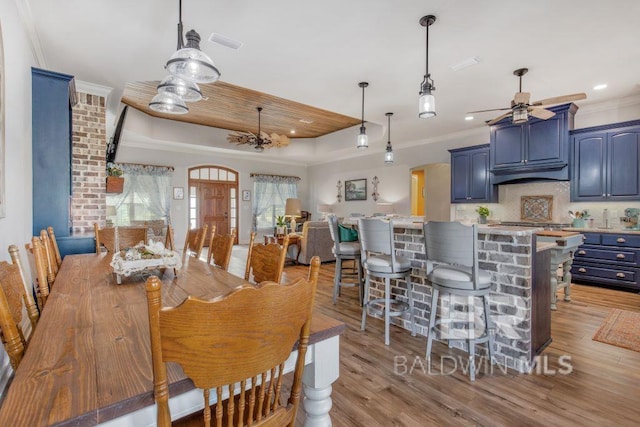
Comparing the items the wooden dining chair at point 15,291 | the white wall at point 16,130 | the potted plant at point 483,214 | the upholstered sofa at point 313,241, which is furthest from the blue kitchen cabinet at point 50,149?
the potted plant at point 483,214

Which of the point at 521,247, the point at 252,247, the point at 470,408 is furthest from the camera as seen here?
the point at 521,247

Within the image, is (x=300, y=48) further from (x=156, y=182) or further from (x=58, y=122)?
(x=156, y=182)

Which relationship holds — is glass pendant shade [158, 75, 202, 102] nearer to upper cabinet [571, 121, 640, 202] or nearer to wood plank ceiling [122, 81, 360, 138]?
wood plank ceiling [122, 81, 360, 138]

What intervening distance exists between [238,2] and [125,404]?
2617mm

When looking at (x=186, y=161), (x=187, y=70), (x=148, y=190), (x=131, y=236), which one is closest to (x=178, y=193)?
(x=148, y=190)

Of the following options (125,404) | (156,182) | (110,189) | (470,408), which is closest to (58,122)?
(110,189)

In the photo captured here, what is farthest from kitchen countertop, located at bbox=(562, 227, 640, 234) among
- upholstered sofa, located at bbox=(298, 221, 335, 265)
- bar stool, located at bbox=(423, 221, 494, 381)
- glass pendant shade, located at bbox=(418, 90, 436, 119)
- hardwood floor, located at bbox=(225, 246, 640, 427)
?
upholstered sofa, located at bbox=(298, 221, 335, 265)

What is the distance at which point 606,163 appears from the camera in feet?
14.5

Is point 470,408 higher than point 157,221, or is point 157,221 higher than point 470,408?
point 157,221

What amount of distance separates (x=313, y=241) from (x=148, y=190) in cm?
444

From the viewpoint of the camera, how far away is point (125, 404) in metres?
0.69

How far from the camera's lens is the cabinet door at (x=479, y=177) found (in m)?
5.68

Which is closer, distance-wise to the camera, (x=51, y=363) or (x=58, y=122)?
(x=51, y=363)

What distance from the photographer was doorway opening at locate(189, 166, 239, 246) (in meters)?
8.27
